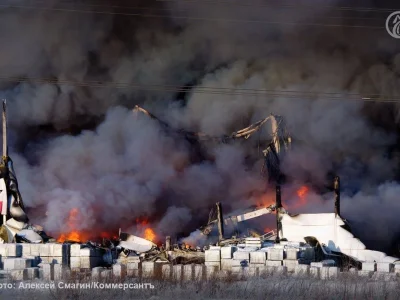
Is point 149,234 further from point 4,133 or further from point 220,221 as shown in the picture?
point 4,133

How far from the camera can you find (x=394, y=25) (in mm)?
14945

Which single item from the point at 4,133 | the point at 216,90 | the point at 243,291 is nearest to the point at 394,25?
the point at 216,90

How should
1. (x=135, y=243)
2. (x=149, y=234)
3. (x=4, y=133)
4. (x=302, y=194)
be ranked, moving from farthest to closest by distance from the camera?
(x=302, y=194)
(x=149, y=234)
(x=135, y=243)
(x=4, y=133)

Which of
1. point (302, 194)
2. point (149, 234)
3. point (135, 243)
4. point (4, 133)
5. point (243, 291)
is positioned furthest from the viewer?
point (302, 194)

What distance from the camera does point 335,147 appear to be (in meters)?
15.1

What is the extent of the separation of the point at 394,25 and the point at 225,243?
4101mm

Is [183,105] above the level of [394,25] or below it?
below

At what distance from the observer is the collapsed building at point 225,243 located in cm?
1416

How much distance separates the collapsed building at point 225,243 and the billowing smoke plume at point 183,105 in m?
0.16

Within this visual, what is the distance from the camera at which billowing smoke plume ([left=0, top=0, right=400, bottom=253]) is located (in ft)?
47.7

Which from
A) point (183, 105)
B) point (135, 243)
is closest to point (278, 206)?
point (183, 105)

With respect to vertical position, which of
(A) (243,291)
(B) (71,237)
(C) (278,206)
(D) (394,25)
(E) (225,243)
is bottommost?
(A) (243,291)

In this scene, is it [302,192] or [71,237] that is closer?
[71,237]

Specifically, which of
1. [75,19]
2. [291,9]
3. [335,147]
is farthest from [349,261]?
[75,19]
